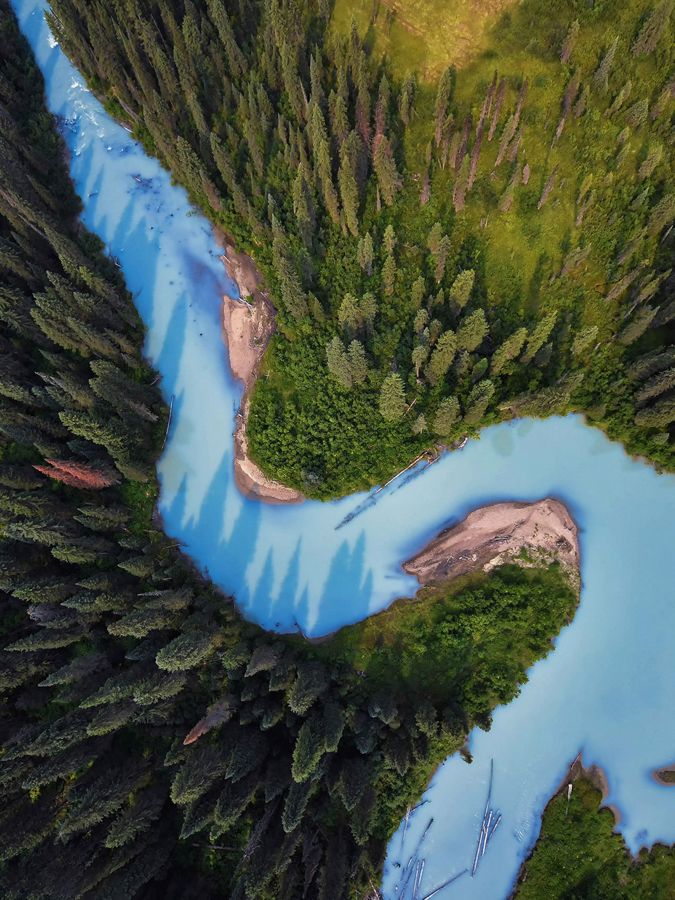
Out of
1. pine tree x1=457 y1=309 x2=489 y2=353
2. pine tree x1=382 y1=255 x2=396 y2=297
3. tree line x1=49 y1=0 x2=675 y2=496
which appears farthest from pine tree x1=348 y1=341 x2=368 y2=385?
pine tree x1=457 y1=309 x2=489 y2=353

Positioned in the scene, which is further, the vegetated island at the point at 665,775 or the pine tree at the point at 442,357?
the vegetated island at the point at 665,775

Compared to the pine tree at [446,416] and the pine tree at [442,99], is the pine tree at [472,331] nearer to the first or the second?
the pine tree at [446,416]

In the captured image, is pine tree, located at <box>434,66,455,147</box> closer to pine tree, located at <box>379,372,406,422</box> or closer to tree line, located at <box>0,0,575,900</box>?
pine tree, located at <box>379,372,406,422</box>

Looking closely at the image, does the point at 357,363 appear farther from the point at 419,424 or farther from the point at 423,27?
the point at 423,27

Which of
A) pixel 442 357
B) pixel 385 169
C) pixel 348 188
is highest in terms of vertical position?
pixel 385 169

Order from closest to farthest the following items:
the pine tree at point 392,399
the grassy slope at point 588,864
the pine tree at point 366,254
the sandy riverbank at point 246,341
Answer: the pine tree at point 392,399 → the grassy slope at point 588,864 → the pine tree at point 366,254 → the sandy riverbank at point 246,341

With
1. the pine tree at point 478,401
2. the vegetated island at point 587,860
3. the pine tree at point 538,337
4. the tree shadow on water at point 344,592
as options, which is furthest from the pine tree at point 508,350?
the vegetated island at point 587,860

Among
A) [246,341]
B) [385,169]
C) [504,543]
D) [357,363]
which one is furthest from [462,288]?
[504,543]
